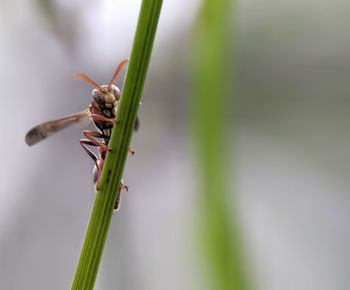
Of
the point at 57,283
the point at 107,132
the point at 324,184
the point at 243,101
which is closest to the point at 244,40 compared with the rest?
the point at 243,101

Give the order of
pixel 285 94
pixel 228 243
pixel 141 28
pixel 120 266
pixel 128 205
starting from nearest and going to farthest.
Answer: pixel 141 28 → pixel 228 243 → pixel 120 266 → pixel 128 205 → pixel 285 94

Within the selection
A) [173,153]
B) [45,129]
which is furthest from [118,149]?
[173,153]

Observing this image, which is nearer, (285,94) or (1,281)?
(1,281)

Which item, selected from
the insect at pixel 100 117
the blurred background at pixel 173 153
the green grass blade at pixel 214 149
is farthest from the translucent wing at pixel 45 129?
the blurred background at pixel 173 153

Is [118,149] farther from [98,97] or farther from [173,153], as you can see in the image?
[173,153]

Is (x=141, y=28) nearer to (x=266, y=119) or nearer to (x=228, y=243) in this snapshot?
(x=228, y=243)

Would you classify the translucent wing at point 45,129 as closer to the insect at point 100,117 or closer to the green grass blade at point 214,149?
the insect at point 100,117
